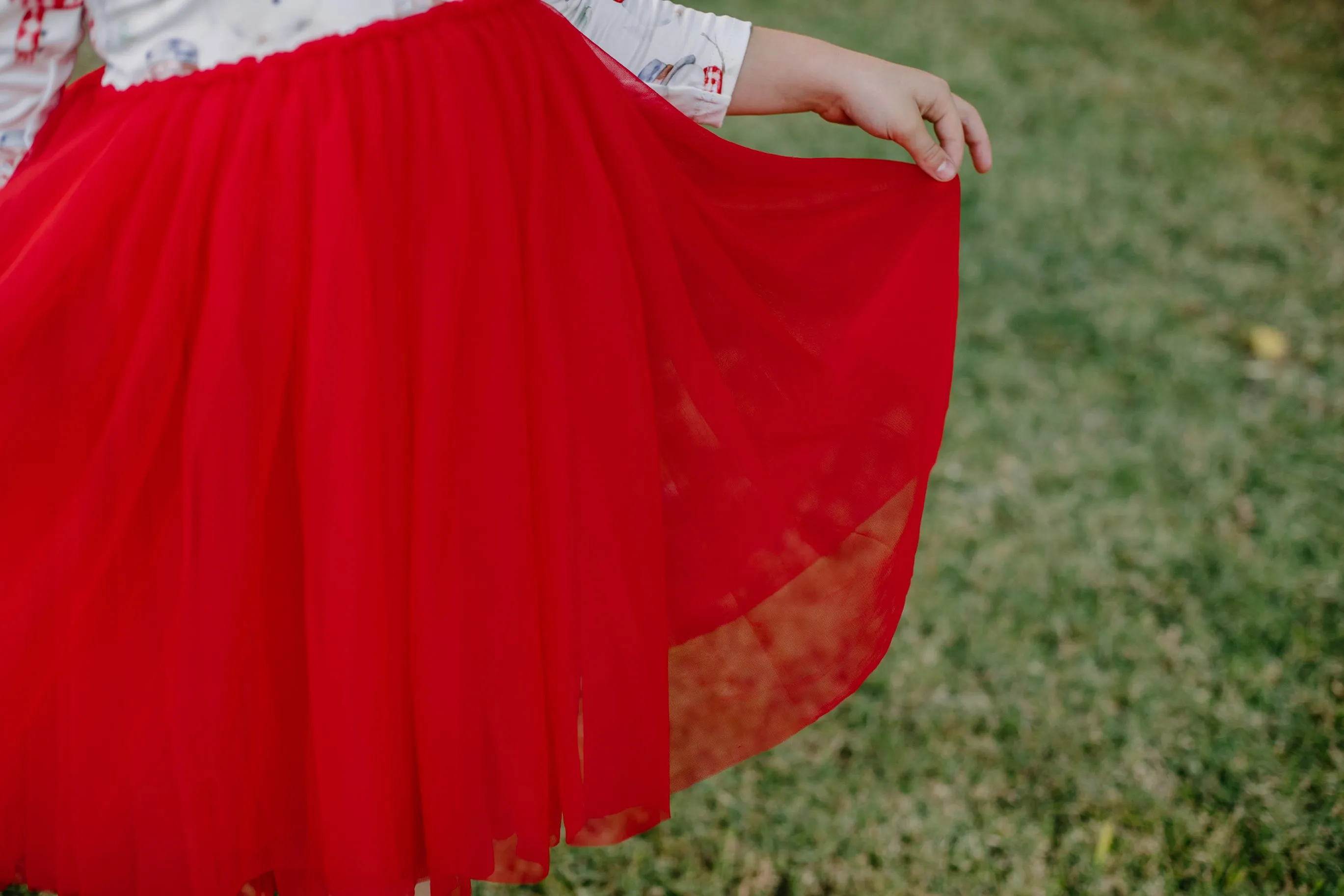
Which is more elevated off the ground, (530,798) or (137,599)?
(137,599)

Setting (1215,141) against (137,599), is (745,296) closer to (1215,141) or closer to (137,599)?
(137,599)

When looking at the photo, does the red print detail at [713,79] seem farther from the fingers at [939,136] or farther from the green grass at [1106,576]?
the green grass at [1106,576]

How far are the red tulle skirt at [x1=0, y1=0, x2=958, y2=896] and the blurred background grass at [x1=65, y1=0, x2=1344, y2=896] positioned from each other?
72 centimetres

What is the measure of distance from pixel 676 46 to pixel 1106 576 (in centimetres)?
138

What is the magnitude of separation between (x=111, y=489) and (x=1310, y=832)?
163 centimetres

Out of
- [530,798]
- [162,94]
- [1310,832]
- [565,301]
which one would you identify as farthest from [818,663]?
[1310,832]

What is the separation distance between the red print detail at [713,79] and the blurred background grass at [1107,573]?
1.01 meters

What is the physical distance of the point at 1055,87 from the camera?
3668mm

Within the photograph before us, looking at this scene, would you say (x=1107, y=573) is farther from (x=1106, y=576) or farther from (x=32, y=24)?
(x=32, y=24)

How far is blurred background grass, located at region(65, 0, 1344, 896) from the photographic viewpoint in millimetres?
1518

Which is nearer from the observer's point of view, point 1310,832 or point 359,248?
point 359,248

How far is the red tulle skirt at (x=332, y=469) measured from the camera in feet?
2.57

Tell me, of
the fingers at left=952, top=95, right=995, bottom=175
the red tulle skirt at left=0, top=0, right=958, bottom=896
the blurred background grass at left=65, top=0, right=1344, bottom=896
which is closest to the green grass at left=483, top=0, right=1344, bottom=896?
the blurred background grass at left=65, top=0, right=1344, bottom=896

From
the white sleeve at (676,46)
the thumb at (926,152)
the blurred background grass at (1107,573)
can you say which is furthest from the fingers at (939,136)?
the blurred background grass at (1107,573)
